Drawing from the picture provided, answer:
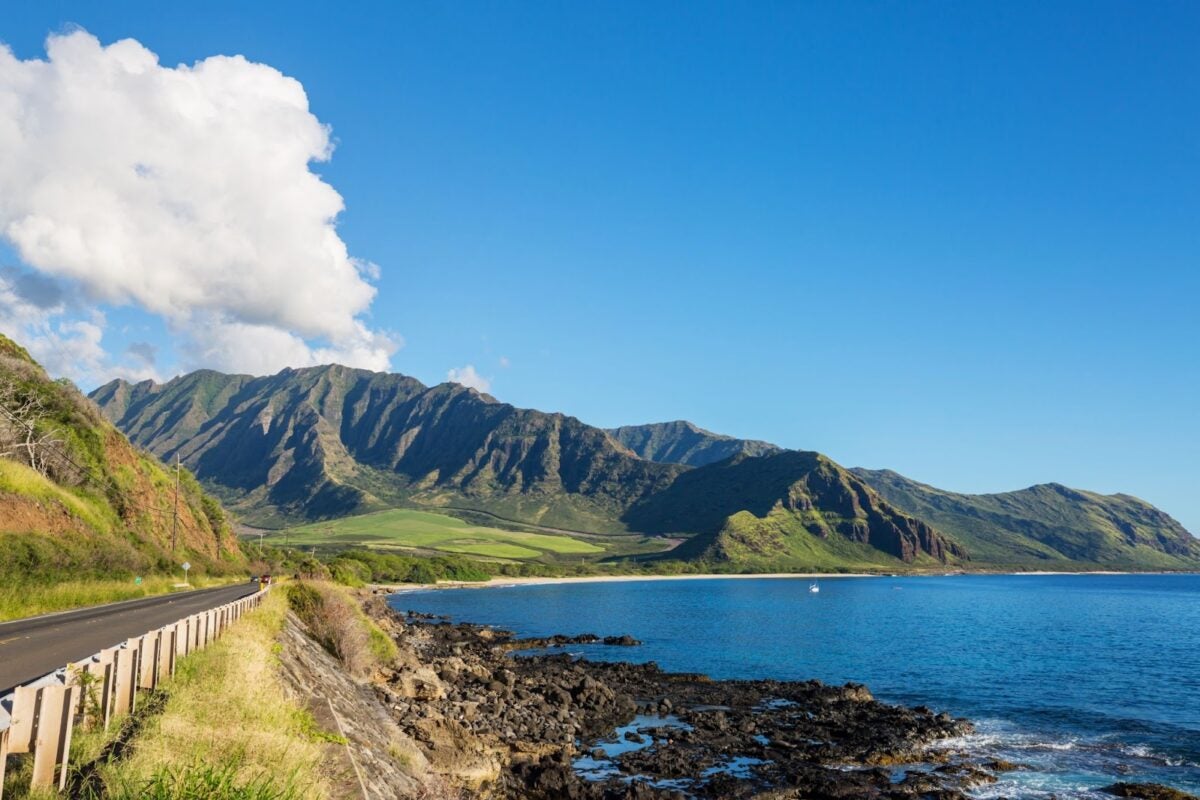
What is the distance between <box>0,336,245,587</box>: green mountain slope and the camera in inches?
1747

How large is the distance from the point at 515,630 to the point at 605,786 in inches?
2964

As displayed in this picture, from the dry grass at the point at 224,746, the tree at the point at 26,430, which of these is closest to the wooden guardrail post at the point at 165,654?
the dry grass at the point at 224,746

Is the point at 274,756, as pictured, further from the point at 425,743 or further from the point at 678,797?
the point at 678,797

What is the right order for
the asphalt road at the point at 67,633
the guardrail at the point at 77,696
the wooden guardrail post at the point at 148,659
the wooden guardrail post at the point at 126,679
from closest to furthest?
the guardrail at the point at 77,696 → the wooden guardrail post at the point at 126,679 → the wooden guardrail post at the point at 148,659 → the asphalt road at the point at 67,633

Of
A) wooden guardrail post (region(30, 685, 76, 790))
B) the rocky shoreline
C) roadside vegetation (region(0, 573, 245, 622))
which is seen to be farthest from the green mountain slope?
wooden guardrail post (region(30, 685, 76, 790))

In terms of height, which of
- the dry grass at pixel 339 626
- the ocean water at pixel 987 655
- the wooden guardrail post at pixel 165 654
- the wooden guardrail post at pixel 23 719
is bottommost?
the ocean water at pixel 987 655

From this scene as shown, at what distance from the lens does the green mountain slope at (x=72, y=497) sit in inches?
1747

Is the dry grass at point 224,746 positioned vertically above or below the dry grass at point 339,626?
above

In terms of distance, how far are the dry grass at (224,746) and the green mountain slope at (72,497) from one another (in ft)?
101

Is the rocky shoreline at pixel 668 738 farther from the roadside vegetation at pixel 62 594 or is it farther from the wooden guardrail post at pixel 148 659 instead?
the roadside vegetation at pixel 62 594

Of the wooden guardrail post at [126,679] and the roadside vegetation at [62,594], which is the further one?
the roadside vegetation at [62,594]

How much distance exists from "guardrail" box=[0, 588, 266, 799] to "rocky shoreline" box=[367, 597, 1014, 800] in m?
11.7

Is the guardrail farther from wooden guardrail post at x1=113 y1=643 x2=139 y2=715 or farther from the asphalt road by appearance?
the asphalt road

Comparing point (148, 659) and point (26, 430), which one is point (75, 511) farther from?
point (148, 659)
